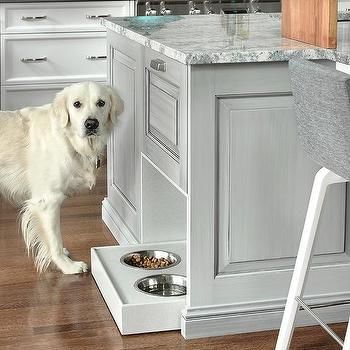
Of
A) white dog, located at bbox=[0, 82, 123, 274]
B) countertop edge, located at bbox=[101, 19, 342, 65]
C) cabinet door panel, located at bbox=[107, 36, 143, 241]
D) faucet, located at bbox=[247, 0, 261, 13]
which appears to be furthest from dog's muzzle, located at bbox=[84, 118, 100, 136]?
faucet, located at bbox=[247, 0, 261, 13]

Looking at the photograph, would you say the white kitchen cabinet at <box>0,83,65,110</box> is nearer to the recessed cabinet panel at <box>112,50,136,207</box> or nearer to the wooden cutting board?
the recessed cabinet panel at <box>112,50,136,207</box>

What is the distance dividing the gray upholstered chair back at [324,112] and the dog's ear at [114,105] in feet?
4.35

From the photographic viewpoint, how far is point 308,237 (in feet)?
8.10


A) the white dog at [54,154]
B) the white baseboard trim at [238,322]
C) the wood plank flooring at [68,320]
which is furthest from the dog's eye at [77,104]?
the white baseboard trim at [238,322]

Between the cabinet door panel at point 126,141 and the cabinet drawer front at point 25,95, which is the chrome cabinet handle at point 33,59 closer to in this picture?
the cabinet drawer front at point 25,95

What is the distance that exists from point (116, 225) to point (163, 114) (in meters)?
1.04

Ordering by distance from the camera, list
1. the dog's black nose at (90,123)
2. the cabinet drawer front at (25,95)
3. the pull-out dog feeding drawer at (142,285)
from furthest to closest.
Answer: the cabinet drawer front at (25,95) < the dog's black nose at (90,123) < the pull-out dog feeding drawer at (142,285)

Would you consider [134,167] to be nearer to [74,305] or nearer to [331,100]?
[74,305]

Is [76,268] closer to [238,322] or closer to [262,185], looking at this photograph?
[238,322]

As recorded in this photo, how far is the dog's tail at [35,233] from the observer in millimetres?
3623

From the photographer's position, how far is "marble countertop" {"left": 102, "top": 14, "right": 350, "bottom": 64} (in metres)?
2.77

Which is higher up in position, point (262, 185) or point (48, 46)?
point (48, 46)

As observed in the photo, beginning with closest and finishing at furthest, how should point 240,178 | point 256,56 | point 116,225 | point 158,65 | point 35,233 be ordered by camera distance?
point 256,56 < point 240,178 < point 158,65 < point 35,233 < point 116,225

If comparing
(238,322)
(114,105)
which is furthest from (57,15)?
(238,322)
